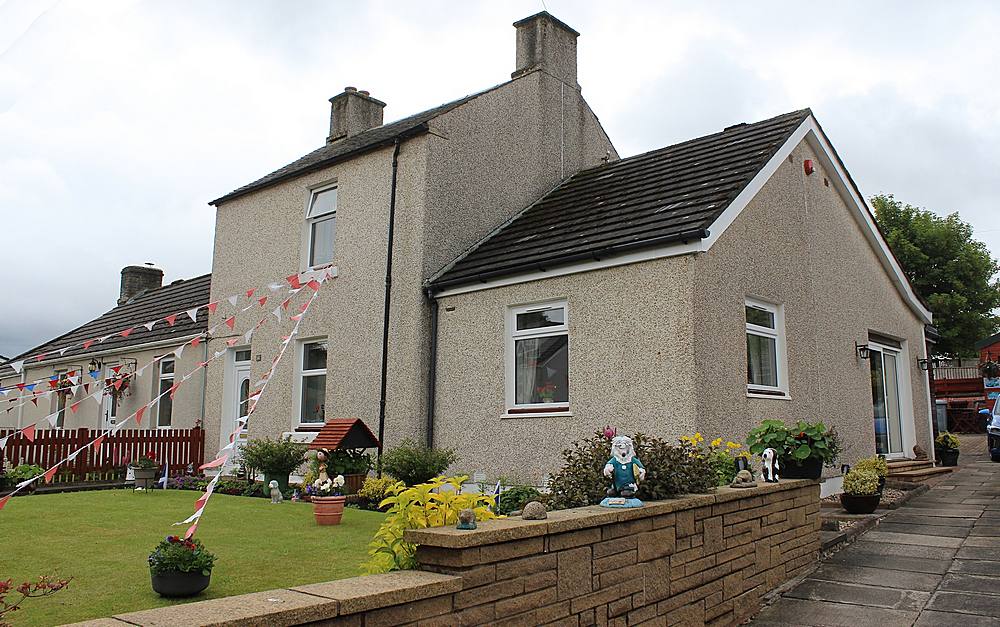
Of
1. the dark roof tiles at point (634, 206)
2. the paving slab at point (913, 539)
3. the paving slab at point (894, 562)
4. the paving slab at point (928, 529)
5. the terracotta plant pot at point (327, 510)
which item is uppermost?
the dark roof tiles at point (634, 206)

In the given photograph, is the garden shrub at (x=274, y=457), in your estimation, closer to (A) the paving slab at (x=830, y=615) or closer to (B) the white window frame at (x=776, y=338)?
(B) the white window frame at (x=776, y=338)

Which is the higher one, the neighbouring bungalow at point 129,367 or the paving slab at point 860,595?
the neighbouring bungalow at point 129,367

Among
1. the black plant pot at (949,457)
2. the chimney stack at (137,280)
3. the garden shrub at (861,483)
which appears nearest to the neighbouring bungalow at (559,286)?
the black plant pot at (949,457)

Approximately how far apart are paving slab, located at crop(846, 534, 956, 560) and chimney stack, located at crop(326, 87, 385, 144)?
1422cm

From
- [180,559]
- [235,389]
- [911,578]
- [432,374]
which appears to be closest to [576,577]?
[180,559]

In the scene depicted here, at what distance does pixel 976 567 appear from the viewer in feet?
22.8

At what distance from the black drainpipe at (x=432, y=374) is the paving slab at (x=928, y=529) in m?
6.28

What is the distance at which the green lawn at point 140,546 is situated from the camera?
5422 mm

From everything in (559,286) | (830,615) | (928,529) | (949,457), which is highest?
(559,286)

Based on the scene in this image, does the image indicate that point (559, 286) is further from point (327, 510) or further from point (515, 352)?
point (327, 510)

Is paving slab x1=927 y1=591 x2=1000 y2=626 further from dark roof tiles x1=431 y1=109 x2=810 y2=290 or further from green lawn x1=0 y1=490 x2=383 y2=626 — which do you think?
green lawn x1=0 y1=490 x2=383 y2=626

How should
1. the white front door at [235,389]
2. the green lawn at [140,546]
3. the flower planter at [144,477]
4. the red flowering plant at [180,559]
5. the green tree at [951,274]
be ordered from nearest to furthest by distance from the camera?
the red flowering plant at [180,559], the green lawn at [140,546], the flower planter at [144,477], the white front door at [235,389], the green tree at [951,274]

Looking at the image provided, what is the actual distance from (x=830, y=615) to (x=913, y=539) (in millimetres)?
3221

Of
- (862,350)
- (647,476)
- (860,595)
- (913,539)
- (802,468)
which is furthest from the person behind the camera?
(862,350)
